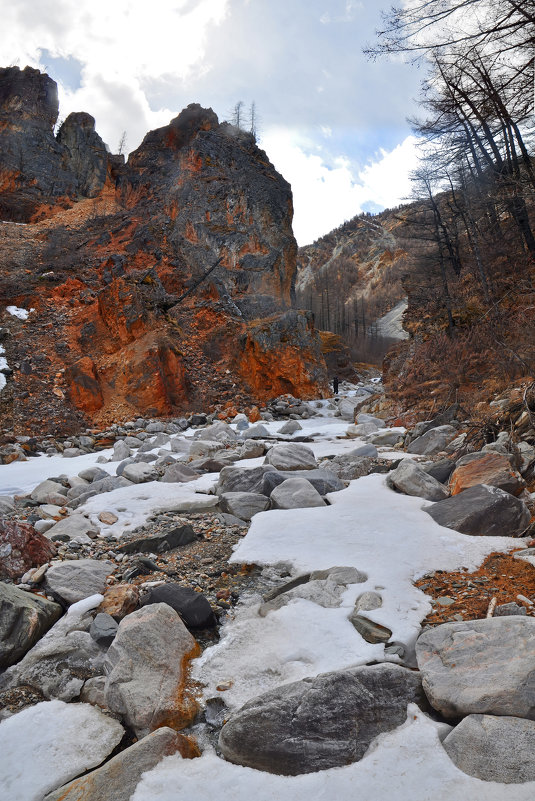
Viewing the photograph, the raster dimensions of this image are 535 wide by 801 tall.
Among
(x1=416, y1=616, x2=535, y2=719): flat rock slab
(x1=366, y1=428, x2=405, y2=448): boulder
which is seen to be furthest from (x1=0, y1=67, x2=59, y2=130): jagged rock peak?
(x1=416, y1=616, x2=535, y2=719): flat rock slab

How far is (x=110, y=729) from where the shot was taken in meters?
2.13

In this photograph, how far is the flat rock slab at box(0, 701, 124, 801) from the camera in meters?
1.86

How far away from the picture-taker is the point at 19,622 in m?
2.79

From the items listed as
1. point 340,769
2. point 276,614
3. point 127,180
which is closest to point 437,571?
point 276,614

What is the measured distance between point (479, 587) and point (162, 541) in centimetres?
294

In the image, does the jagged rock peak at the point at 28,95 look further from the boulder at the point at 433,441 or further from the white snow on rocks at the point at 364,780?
the white snow on rocks at the point at 364,780

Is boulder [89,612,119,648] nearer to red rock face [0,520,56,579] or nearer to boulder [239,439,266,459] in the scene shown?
red rock face [0,520,56,579]

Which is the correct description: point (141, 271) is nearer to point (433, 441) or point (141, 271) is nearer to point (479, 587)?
point (433, 441)

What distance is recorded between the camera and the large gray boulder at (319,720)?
1.83 meters

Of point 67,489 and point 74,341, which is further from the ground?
point 74,341

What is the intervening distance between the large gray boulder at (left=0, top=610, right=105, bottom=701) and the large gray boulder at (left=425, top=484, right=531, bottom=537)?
3.19m

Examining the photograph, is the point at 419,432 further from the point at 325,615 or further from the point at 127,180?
the point at 127,180

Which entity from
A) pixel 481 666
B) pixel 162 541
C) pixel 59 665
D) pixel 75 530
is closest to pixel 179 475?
pixel 75 530

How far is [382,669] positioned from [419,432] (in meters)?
6.57
